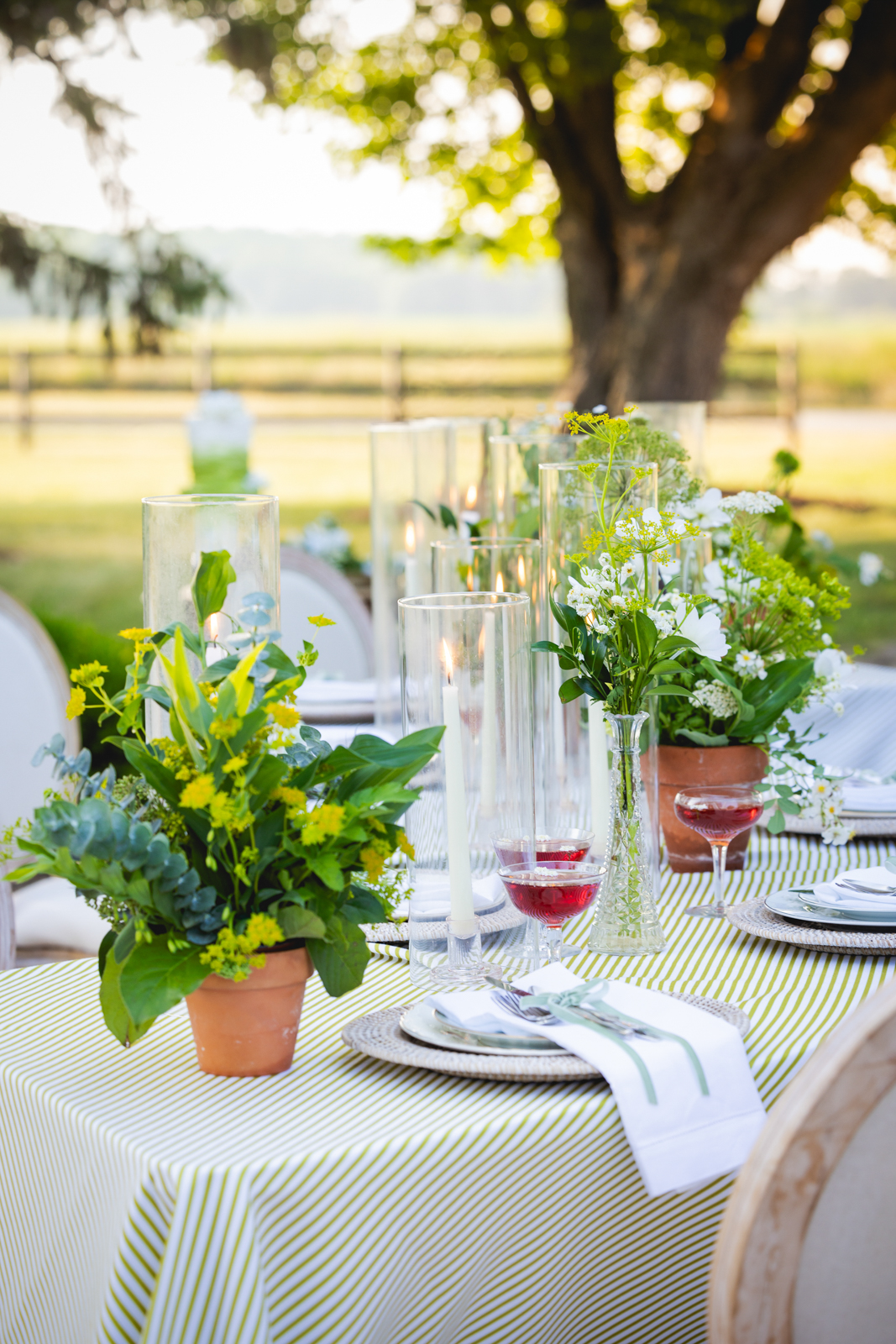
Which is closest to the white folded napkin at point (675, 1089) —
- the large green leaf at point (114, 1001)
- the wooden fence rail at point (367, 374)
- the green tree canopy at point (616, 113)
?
the large green leaf at point (114, 1001)

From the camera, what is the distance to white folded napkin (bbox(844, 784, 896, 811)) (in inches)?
66.8

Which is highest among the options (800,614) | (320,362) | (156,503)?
(320,362)

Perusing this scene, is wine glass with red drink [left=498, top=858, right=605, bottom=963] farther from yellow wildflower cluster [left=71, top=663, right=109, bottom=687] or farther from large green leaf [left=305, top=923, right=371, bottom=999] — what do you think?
yellow wildflower cluster [left=71, top=663, right=109, bottom=687]

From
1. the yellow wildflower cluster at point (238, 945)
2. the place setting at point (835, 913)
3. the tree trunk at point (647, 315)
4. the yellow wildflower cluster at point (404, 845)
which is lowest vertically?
the place setting at point (835, 913)

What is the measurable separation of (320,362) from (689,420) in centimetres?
1148

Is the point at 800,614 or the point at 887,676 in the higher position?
the point at 800,614

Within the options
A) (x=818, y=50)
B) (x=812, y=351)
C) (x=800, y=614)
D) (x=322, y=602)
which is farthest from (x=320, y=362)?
(x=800, y=614)

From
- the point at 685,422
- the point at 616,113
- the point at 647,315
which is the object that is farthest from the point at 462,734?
the point at 616,113

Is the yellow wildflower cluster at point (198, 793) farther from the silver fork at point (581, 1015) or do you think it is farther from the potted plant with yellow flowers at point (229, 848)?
the silver fork at point (581, 1015)

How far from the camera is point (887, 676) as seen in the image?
275 centimetres

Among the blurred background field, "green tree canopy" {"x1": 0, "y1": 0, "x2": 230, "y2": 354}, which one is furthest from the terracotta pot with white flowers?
the blurred background field

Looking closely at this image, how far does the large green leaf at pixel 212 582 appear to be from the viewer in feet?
3.56

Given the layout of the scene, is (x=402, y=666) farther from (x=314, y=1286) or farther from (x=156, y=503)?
(x=314, y=1286)

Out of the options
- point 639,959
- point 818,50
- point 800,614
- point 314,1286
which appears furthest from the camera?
point 818,50
